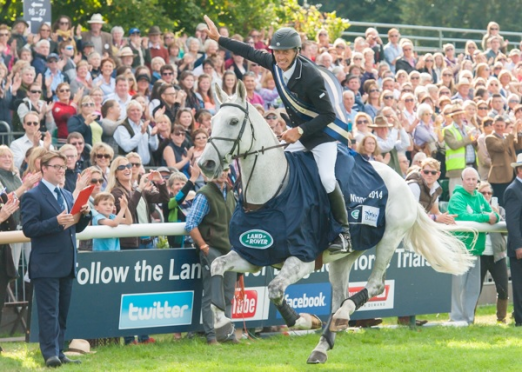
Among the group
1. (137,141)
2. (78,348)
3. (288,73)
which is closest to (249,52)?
(288,73)

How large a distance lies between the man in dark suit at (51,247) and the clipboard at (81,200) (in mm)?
51

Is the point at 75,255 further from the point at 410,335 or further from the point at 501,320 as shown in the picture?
the point at 501,320

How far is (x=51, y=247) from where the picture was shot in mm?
10750

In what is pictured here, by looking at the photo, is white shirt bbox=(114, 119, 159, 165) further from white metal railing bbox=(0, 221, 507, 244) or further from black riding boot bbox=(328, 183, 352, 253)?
black riding boot bbox=(328, 183, 352, 253)

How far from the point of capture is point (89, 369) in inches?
412

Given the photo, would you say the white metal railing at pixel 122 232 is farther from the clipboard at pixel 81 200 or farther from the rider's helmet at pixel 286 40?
the rider's helmet at pixel 286 40

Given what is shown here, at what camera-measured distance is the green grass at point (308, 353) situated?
10.7 meters

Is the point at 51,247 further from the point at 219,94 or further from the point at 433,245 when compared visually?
the point at 433,245

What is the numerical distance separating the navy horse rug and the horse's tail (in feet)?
5.88

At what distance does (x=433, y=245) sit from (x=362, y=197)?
1.70 metres

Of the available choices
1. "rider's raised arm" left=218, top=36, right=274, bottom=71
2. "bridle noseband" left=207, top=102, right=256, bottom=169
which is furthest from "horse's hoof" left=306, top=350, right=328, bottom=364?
"rider's raised arm" left=218, top=36, right=274, bottom=71

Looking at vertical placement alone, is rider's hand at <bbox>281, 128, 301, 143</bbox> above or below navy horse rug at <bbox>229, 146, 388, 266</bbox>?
above

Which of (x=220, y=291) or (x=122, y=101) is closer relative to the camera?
(x=220, y=291)

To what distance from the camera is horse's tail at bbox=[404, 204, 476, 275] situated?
12.8 m
